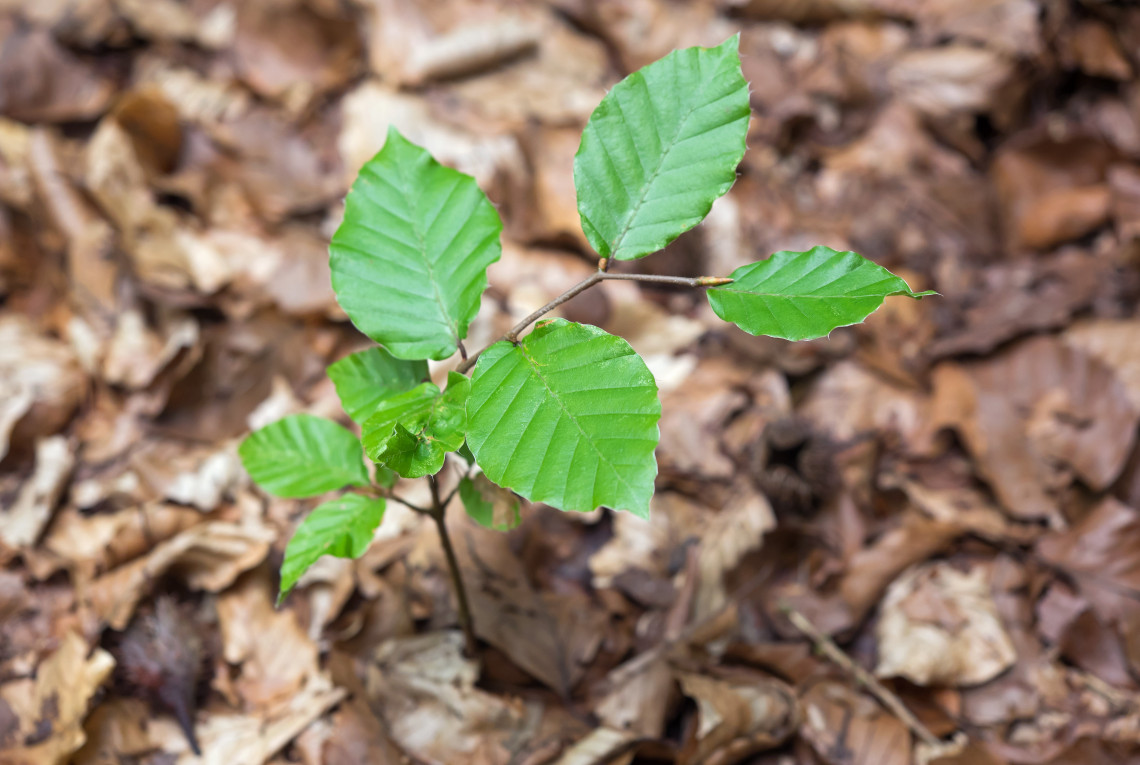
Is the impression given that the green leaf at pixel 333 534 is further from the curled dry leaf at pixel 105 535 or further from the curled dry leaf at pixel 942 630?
the curled dry leaf at pixel 942 630

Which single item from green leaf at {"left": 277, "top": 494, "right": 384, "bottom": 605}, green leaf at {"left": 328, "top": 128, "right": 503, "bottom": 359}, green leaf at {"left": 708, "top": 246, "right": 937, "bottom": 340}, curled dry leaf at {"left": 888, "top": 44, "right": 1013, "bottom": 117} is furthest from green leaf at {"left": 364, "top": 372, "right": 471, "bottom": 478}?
curled dry leaf at {"left": 888, "top": 44, "right": 1013, "bottom": 117}

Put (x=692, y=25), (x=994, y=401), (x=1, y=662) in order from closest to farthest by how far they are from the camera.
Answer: (x=1, y=662) → (x=994, y=401) → (x=692, y=25)

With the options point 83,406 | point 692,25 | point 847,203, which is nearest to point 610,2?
point 692,25

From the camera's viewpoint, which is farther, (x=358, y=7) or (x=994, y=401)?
(x=358, y=7)

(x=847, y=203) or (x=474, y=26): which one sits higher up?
(x=474, y=26)

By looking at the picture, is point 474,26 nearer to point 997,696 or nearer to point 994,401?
point 994,401

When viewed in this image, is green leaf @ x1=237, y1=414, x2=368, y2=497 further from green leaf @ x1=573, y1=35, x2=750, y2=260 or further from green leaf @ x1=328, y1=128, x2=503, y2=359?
green leaf @ x1=573, y1=35, x2=750, y2=260
